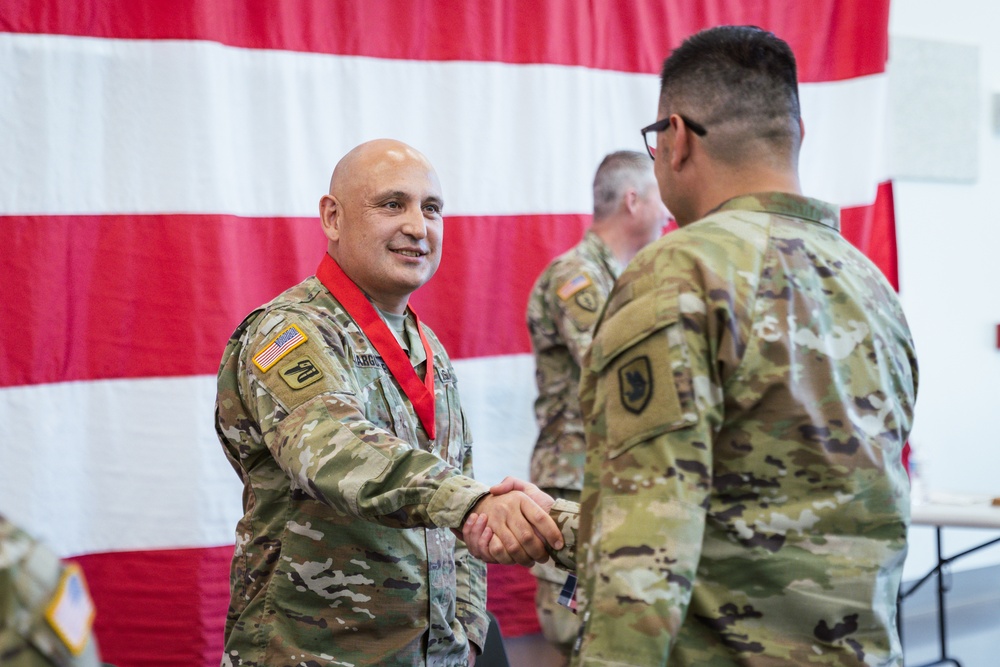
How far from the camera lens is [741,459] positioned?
117 cm

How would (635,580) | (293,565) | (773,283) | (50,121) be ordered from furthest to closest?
(50,121)
(293,565)
(773,283)
(635,580)

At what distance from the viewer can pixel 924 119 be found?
424cm

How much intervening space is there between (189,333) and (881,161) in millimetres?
2604

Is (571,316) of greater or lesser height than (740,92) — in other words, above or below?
below

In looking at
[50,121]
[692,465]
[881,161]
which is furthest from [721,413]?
[881,161]

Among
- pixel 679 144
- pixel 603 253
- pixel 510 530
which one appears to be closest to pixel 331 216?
pixel 510 530

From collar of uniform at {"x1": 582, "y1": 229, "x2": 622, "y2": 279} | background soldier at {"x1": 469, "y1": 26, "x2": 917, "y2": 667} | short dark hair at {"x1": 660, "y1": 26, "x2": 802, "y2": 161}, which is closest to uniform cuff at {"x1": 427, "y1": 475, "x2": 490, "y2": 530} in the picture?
background soldier at {"x1": 469, "y1": 26, "x2": 917, "y2": 667}

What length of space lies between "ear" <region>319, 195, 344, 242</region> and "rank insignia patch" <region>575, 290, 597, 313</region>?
1.07m

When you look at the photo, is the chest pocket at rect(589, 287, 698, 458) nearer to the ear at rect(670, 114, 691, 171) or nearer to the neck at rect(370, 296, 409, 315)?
the ear at rect(670, 114, 691, 171)

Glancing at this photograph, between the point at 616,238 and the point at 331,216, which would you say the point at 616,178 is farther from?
the point at 331,216

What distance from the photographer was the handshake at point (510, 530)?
157cm

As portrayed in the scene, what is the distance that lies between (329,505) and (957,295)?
12.0 feet

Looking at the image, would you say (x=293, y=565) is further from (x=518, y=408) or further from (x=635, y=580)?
(x=518, y=408)

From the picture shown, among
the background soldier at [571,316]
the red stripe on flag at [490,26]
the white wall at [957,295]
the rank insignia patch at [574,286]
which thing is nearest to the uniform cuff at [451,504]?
the background soldier at [571,316]
